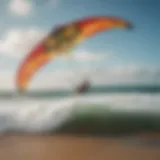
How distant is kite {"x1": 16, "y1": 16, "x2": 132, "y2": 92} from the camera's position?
4.24 feet

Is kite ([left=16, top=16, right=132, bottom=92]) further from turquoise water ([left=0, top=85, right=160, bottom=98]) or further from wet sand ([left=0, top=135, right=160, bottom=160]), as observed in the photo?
wet sand ([left=0, top=135, right=160, bottom=160])

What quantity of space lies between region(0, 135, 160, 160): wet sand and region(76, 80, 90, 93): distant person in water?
16 cm

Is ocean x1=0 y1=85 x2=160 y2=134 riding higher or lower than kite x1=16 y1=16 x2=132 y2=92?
lower

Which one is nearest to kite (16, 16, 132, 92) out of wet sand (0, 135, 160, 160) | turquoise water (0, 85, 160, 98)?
turquoise water (0, 85, 160, 98)

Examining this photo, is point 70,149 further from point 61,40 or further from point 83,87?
point 61,40

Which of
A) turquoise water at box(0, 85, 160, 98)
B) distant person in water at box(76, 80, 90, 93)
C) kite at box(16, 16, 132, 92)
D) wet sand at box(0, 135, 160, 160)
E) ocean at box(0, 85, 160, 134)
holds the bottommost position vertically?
wet sand at box(0, 135, 160, 160)

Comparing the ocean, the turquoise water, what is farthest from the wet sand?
the turquoise water

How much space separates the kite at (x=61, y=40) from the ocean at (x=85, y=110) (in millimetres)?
76

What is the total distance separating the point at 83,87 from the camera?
4.22 ft

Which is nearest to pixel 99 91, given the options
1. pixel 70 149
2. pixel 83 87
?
pixel 83 87

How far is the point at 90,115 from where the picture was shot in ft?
4.20

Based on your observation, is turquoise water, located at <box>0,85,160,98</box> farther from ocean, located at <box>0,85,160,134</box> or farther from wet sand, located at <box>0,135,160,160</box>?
wet sand, located at <box>0,135,160,160</box>

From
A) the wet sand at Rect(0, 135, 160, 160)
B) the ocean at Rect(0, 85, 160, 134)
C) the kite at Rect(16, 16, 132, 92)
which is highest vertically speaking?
the kite at Rect(16, 16, 132, 92)

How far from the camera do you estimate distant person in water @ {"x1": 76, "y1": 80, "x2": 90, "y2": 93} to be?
4.21ft
